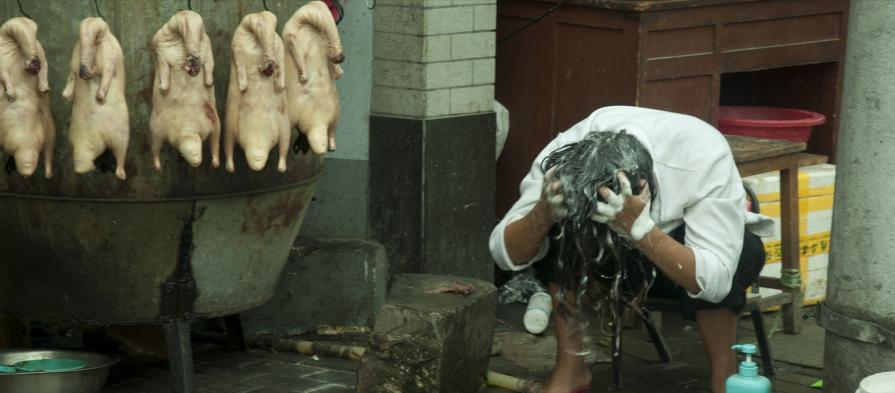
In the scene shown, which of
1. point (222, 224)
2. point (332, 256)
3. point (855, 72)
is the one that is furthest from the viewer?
point (332, 256)

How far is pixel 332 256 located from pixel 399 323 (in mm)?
1246

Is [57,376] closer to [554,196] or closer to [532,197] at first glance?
[532,197]

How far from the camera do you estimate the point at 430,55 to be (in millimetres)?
6273

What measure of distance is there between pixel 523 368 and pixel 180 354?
1496 mm

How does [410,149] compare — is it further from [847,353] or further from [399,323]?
[847,353]

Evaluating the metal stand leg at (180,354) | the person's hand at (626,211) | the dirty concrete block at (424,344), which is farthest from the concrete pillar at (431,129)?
the person's hand at (626,211)

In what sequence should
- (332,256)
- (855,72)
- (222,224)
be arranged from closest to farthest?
(855,72) < (222,224) < (332,256)

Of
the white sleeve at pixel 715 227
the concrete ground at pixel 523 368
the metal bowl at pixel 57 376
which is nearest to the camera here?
the white sleeve at pixel 715 227

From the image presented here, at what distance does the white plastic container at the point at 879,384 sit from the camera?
3.99 meters

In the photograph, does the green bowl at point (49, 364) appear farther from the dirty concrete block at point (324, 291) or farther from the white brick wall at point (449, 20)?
the white brick wall at point (449, 20)

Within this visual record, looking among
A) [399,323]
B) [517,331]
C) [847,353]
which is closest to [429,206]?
[517,331]

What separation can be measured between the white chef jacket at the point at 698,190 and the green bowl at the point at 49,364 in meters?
1.82

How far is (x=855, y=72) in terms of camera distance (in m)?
4.54

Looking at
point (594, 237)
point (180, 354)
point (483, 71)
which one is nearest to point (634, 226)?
point (594, 237)
